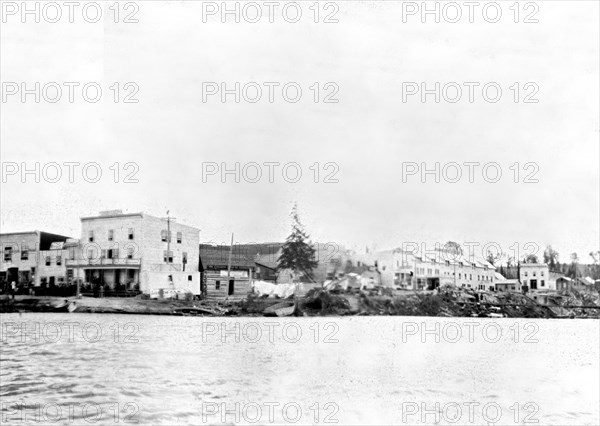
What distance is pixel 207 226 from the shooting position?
574 centimetres

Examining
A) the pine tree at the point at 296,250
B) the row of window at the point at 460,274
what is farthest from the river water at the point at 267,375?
the pine tree at the point at 296,250

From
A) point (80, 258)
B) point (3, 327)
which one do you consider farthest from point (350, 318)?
point (3, 327)

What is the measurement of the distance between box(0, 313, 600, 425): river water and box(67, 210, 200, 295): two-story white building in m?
0.49

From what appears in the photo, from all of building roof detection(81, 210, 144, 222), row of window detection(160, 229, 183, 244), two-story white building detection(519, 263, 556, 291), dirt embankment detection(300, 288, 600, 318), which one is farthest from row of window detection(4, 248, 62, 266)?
two-story white building detection(519, 263, 556, 291)

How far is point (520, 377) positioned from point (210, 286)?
4079mm

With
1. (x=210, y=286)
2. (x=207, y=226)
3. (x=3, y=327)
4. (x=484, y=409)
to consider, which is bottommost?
(x=484, y=409)

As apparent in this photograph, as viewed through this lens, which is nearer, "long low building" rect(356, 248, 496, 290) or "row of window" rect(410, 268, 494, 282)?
"long low building" rect(356, 248, 496, 290)

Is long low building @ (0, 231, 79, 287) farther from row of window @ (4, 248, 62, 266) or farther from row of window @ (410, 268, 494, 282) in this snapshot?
row of window @ (410, 268, 494, 282)

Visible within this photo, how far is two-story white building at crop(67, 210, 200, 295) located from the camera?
18.7ft

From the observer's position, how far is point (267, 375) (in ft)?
22.5

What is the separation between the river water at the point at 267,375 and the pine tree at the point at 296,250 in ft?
2.60

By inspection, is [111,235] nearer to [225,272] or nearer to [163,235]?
[163,235]

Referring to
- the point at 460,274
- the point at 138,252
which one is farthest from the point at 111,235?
the point at 460,274

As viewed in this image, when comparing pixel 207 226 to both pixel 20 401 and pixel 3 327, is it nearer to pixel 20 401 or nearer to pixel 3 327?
pixel 20 401
